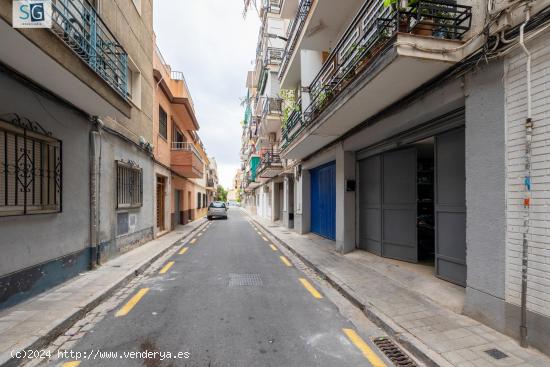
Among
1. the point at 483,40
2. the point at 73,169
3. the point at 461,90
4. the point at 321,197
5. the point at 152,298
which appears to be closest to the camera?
the point at 483,40

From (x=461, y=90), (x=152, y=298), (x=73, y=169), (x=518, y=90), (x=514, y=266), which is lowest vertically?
(x=152, y=298)

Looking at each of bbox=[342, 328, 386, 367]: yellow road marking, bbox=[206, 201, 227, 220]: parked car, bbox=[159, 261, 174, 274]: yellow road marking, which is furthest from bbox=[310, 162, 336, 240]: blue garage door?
bbox=[206, 201, 227, 220]: parked car

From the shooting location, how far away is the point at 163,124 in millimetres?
14500

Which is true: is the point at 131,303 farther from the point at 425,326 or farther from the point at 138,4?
the point at 138,4

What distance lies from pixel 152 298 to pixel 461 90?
6.37 m

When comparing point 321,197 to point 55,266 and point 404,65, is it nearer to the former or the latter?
point 404,65

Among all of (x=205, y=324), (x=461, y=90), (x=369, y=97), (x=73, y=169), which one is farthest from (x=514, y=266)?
(x=73, y=169)

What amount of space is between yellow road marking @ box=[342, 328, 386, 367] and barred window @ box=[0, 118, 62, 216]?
18.0 ft

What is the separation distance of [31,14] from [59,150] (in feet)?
9.73

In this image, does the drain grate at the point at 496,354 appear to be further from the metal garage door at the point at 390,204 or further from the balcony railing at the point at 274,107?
the balcony railing at the point at 274,107

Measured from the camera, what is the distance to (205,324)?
4.05 metres

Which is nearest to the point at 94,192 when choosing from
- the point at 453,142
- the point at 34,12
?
the point at 34,12

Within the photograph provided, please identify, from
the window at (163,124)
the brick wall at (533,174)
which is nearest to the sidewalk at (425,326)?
the brick wall at (533,174)

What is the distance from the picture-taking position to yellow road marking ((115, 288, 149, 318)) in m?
4.51
